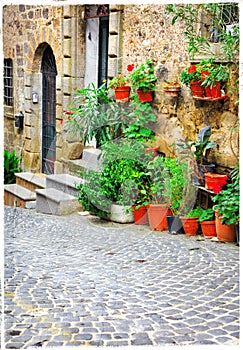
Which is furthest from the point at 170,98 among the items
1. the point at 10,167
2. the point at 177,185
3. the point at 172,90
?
the point at 10,167

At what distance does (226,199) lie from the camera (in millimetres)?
6035

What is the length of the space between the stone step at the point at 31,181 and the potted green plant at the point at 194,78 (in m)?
3.55

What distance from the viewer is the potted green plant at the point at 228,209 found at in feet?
19.3

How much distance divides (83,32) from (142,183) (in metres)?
3.22

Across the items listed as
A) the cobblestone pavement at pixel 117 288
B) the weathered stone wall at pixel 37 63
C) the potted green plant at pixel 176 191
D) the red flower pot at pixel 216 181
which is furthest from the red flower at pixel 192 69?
the weathered stone wall at pixel 37 63

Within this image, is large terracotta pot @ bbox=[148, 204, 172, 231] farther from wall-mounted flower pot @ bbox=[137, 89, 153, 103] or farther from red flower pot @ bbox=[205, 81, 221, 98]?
wall-mounted flower pot @ bbox=[137, 89, 153, 103]

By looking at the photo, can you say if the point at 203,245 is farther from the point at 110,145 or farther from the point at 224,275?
the point at 110,145

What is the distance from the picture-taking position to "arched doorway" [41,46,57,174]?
10.2 meters

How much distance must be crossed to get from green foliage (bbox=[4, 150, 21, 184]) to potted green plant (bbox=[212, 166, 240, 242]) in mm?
5668

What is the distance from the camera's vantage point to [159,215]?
22.3ft

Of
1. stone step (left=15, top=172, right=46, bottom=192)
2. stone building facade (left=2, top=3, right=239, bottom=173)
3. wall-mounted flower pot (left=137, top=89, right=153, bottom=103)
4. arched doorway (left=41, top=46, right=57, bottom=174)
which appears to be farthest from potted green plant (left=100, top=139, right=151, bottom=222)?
arched doorway (left=41, top=46, right=57, bottom=174)

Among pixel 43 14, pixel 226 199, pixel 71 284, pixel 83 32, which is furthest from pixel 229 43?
pixel 43 14

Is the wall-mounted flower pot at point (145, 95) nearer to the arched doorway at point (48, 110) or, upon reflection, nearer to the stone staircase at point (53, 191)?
the stone staircase at point (53, 191)

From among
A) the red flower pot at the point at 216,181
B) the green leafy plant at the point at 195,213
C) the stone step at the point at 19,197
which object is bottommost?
the stone step at the point at 19,197
